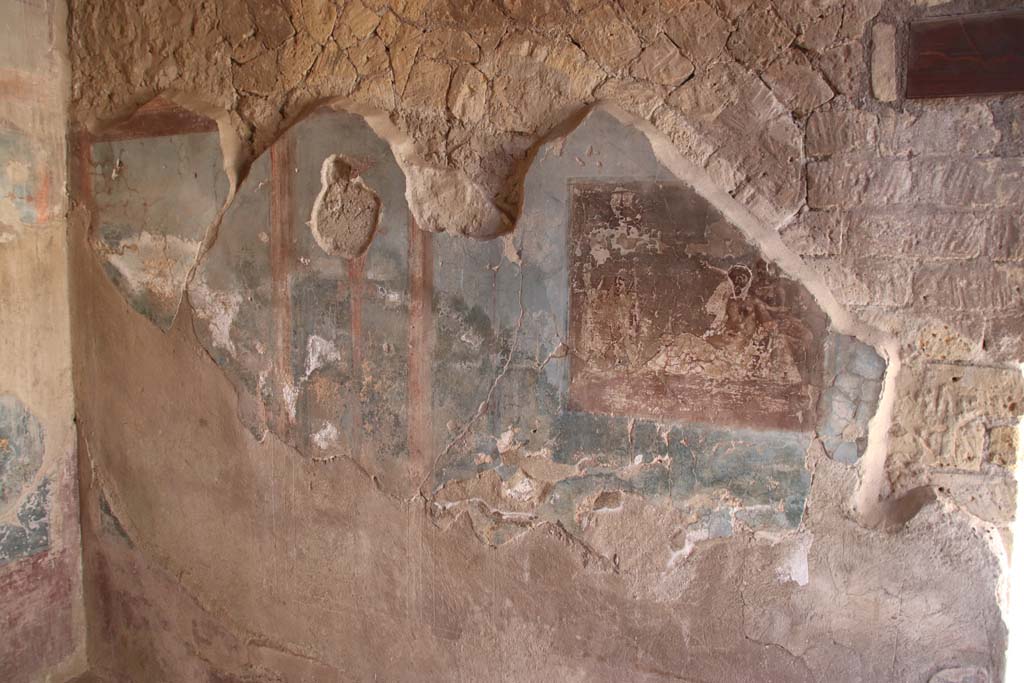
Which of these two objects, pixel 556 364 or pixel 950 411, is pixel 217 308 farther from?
pixel 950 411

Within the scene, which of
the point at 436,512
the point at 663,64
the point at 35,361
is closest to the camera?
the point at 663,64

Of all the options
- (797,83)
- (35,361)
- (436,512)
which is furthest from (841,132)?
(35,361)

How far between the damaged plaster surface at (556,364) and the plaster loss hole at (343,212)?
0.03 m

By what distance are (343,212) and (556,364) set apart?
833mm

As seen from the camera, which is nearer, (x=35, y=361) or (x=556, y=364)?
(x=556, y=364)

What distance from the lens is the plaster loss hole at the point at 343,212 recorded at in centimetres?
228

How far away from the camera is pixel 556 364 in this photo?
2.10m

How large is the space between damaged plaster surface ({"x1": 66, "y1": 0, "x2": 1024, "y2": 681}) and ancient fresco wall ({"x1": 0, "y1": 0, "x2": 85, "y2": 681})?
0.12 m

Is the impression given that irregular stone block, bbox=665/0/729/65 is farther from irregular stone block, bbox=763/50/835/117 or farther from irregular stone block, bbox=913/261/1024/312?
irregular stone block, bbox=913/261/1024/312

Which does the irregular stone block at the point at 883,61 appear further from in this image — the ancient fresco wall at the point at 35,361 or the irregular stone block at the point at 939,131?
the ancient fresco wall at the point at 35,361

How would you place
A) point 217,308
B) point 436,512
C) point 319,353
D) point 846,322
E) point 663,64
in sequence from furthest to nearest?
point 217,308
point 319,353
point 436,512
point 663,64
point 846,322

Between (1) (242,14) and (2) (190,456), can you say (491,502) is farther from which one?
(1) (242,14)

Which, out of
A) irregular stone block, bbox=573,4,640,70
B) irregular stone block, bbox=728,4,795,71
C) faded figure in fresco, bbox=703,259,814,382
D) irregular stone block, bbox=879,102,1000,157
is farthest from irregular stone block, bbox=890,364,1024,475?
irregular stone block, bbox=573,4,640,70

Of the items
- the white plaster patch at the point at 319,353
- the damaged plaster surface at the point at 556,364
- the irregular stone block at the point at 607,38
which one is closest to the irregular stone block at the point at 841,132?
the damaged plaster surface at the point at 556,364
